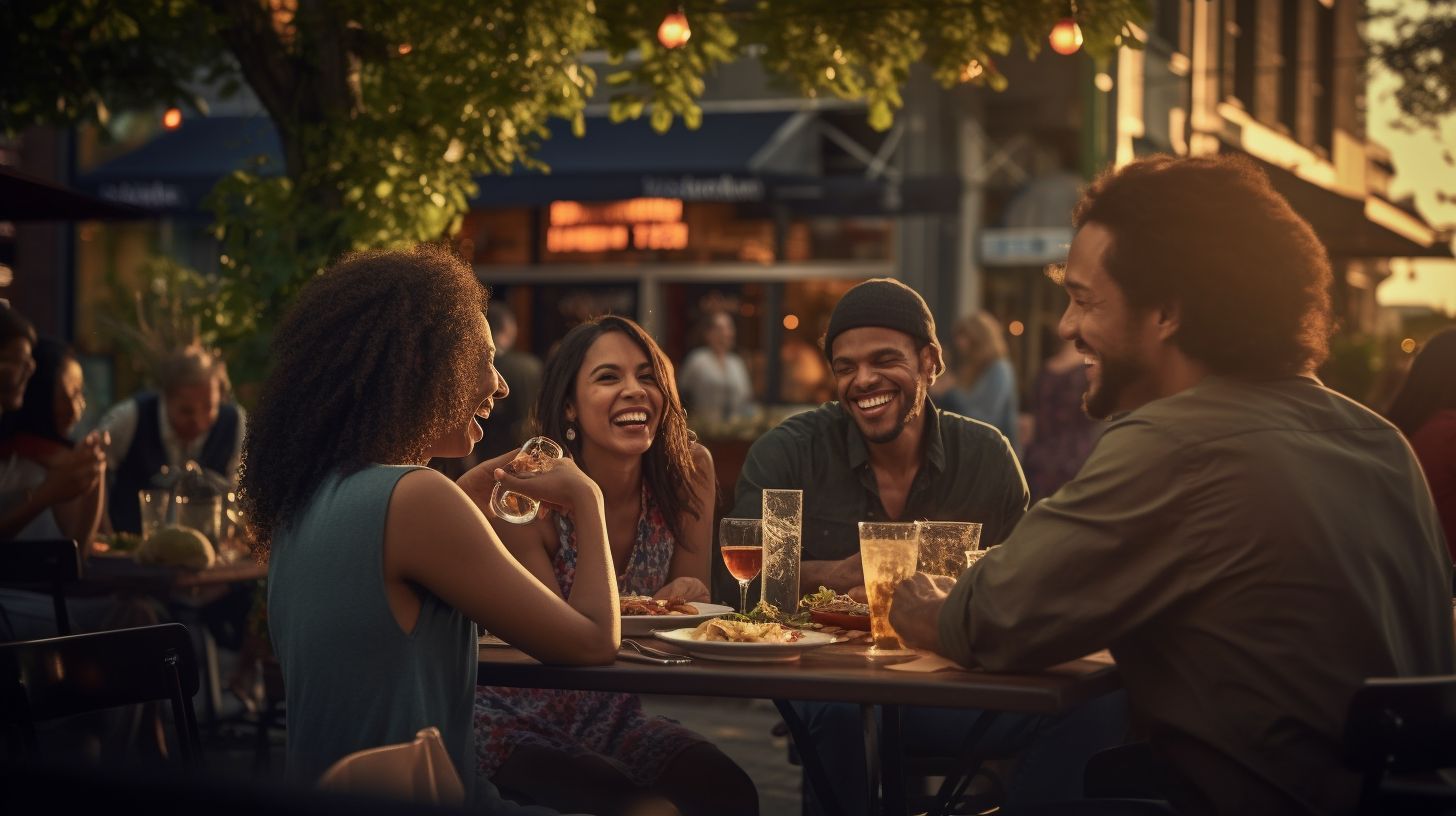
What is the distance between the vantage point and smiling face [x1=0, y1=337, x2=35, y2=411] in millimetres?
5809

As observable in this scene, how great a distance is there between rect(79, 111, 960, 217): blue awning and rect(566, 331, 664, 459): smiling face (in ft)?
17.6

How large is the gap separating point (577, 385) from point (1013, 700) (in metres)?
1.88

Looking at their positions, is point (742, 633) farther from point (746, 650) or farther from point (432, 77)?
point (432, 77)

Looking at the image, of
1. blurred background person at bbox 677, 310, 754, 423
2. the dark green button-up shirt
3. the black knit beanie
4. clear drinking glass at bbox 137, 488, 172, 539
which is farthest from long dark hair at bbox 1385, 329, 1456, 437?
blurred background person at bbox 677, 310, 754, 423

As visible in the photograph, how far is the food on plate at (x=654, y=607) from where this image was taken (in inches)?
135

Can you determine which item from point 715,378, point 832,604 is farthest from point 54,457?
point 715,378

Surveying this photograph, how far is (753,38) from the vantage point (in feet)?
21.3

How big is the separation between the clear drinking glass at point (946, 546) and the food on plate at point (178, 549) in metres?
3.30

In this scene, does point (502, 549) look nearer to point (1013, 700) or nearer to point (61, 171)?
point (1013, 700)

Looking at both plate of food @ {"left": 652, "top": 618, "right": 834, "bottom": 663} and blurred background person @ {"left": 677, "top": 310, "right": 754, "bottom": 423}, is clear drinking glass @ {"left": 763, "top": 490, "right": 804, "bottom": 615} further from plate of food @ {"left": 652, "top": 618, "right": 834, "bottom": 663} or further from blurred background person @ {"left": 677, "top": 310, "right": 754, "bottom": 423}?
blurred background person @ {"left": 677, "top": 310, "right": 754, "bottom": 423}

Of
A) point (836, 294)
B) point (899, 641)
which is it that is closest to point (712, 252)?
point (836, 294)

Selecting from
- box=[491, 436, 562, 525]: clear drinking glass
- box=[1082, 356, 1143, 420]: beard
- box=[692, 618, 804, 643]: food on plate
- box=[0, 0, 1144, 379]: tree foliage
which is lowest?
box=[692, 618, 804, 643]: food on plate

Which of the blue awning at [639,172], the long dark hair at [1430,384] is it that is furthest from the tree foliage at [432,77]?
the blue awning at [639,172]

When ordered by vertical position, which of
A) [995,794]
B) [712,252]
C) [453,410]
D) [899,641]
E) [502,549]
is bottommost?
[995,794]
